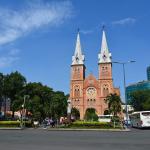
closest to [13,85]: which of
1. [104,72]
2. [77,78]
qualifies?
[77,78]

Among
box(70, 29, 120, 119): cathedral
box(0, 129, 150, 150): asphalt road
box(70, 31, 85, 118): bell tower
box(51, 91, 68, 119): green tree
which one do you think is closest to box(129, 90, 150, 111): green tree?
box(70, 29, 120, 119): cathedral

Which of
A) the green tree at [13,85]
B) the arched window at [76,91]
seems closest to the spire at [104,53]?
the arched window at [76,91]

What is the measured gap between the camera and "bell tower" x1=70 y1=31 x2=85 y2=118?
420 ft

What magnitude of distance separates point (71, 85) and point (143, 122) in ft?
272

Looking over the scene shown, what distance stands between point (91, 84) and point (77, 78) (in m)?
5.76

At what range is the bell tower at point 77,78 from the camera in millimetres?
128000

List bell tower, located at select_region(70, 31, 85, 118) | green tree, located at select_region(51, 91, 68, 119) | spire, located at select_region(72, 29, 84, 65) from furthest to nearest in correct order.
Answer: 1. spire, located at select_region(72, 29, 84, 65)
2. bell tower, located at select_region(70, 31, 85, 118)
3. green tree, located at select_region(51, 91, 68, 119)

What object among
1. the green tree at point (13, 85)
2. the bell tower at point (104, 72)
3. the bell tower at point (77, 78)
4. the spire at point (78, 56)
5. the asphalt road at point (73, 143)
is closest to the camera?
the asphalt road at point (73, 143)

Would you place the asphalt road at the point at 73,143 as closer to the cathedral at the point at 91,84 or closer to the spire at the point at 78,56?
the cathedral at the point at 91,84

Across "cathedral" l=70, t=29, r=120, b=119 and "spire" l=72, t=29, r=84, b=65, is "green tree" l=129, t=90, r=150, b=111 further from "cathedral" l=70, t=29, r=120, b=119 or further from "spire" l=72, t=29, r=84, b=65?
"spire" l=72, t=29, r=84, b=65

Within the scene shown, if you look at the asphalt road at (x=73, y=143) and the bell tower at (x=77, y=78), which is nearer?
the asphalt road at (x=73, y=143)

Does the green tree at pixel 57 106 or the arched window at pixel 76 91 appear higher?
the arched window at pixel 76 91

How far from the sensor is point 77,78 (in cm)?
13025

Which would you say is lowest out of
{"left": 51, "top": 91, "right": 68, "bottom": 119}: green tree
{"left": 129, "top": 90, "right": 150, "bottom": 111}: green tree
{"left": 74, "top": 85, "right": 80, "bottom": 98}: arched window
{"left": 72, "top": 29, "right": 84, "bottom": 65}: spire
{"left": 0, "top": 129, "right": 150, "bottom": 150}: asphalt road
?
{"left": 0, "top": 129, "right": 150, "bottom": 150}: asphalt road
